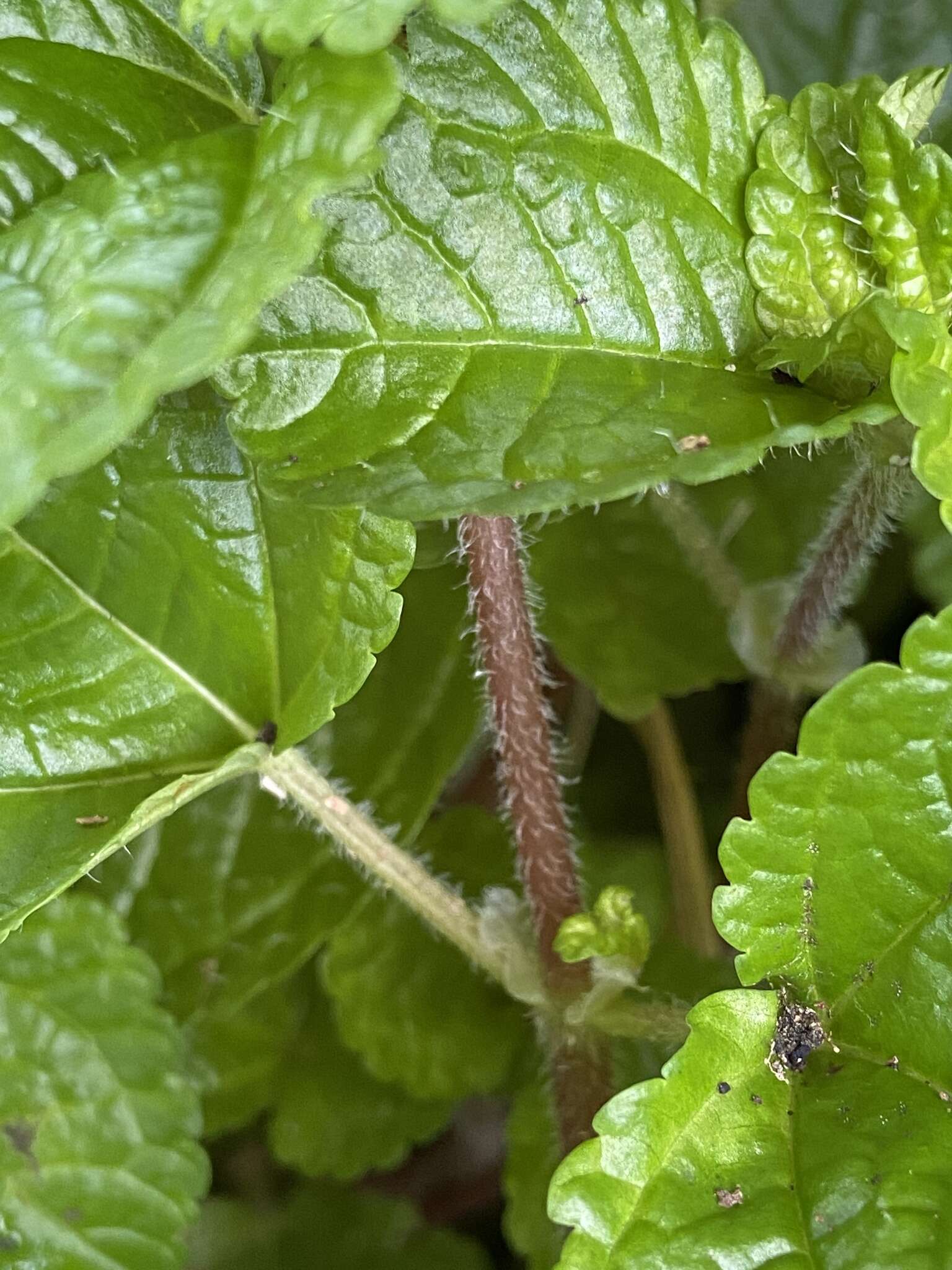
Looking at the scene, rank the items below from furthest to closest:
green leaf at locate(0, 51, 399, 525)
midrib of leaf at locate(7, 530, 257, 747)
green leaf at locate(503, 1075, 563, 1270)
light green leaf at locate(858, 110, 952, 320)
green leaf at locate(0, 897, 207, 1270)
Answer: green leaf at locate(503, 1075, 563, 1270)
green leaf at locate(0, 897, 207, 1270)
midrib of leaf at locate(7, 530, 257, 747)
light green leaf at locate(858, 110, 952, 320)
green leaf at locate(0, 51, 399, 525)

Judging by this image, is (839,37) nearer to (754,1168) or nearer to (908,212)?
(908,212)

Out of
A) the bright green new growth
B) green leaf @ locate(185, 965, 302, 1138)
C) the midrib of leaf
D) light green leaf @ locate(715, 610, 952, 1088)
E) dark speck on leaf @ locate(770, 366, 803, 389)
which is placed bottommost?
green leaf @ locate(185, 965, 302, 1138)

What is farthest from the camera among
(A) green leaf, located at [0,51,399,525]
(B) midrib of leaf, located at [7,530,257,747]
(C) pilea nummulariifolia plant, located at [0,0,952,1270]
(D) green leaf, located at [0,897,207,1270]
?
(D) green leaf, located at [0,897,207,1270]

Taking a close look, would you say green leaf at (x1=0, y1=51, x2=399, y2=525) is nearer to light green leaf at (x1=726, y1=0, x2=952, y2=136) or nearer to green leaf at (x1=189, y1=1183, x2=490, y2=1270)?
light green leaf at (x1=726, y1=0, x2=952, y2=136)

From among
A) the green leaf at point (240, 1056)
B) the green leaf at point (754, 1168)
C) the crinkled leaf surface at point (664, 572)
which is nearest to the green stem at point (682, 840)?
the crinkled leaf surface at point (664, 572)

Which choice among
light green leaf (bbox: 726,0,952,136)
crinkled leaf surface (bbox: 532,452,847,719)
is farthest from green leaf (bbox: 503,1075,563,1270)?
light green leaf (bbox: 726,0,952,136)

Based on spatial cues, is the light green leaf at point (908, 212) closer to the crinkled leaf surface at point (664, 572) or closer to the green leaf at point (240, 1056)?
the crinkled leaf surface at point (664, 572)
